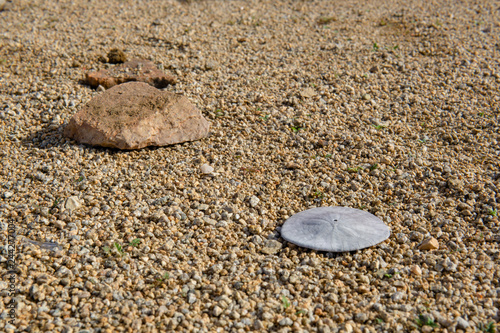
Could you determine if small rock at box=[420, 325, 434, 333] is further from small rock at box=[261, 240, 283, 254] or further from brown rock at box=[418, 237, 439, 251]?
small rock at box=[261, 240, 283, 254]

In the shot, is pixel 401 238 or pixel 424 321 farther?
pixel 401 238

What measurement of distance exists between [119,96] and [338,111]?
7.37 feet

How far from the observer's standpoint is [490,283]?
3.18m

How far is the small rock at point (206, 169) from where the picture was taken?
13.6 ft

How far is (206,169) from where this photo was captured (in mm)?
4176

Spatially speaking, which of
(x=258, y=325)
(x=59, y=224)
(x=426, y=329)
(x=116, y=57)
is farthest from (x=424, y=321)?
(x=116, y=57)

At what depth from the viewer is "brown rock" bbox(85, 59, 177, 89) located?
535 centimetres

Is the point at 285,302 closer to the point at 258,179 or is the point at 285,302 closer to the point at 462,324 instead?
the point at 462,324

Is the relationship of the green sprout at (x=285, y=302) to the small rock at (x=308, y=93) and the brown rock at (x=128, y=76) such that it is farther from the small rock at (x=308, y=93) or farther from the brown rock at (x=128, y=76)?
the brown rock at (x=128, y=76)

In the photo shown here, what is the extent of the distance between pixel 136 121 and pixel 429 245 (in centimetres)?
267

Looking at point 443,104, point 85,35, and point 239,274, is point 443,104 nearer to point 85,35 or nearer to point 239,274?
point 239,274

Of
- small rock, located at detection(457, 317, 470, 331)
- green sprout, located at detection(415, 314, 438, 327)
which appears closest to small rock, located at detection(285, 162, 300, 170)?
green sprout, located at detection(415, 314, 438, 327)

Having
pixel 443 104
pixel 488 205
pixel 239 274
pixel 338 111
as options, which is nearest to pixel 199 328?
pixel 239 274

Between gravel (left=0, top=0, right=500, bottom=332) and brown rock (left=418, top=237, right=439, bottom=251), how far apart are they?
0.12ft
